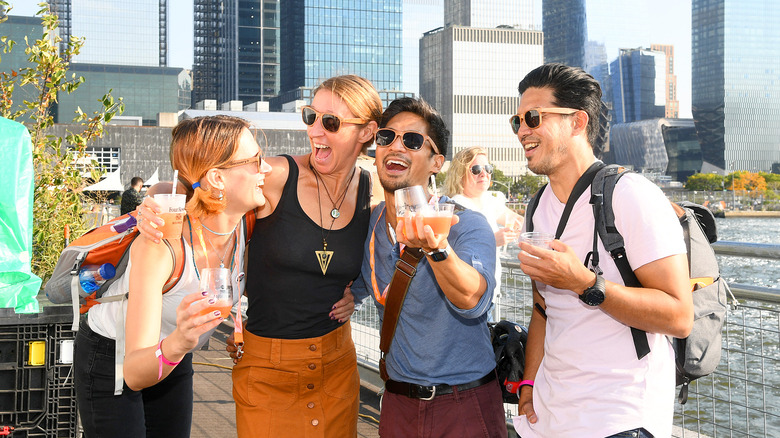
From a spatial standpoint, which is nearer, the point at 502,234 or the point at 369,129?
the point at 369,129

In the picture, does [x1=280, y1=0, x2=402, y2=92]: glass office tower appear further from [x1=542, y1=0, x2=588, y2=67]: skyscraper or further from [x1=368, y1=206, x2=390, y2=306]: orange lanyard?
[x1=368, y1=206, x2=390, y2=306]: orange lanyard

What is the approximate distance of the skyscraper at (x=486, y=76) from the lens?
125812 mm

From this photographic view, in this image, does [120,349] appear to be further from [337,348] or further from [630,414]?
[630,414]

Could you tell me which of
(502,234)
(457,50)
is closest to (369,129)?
(502,234)

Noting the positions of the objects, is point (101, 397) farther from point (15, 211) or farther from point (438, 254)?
point (15, 211)

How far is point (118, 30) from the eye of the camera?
479 ft

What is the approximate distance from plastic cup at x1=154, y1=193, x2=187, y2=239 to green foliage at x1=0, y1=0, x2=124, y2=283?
454 centimetres

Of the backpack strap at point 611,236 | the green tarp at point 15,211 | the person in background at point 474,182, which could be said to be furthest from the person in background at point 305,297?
the green tarp at point 15,211

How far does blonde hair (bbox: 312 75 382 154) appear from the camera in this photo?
306 centimetres

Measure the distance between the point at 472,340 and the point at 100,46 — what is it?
157944 millimetres

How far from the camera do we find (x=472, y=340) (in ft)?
8.70

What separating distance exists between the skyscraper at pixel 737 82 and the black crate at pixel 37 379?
139041 millimetres

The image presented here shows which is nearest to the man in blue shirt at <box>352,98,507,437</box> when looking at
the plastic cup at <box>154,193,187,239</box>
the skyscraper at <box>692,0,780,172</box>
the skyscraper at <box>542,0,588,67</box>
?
the plastic cup at <box>154,193,187,239</box>

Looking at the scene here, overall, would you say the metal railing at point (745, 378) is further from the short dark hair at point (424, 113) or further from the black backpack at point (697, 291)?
the short dark hair at point (424, 113)
